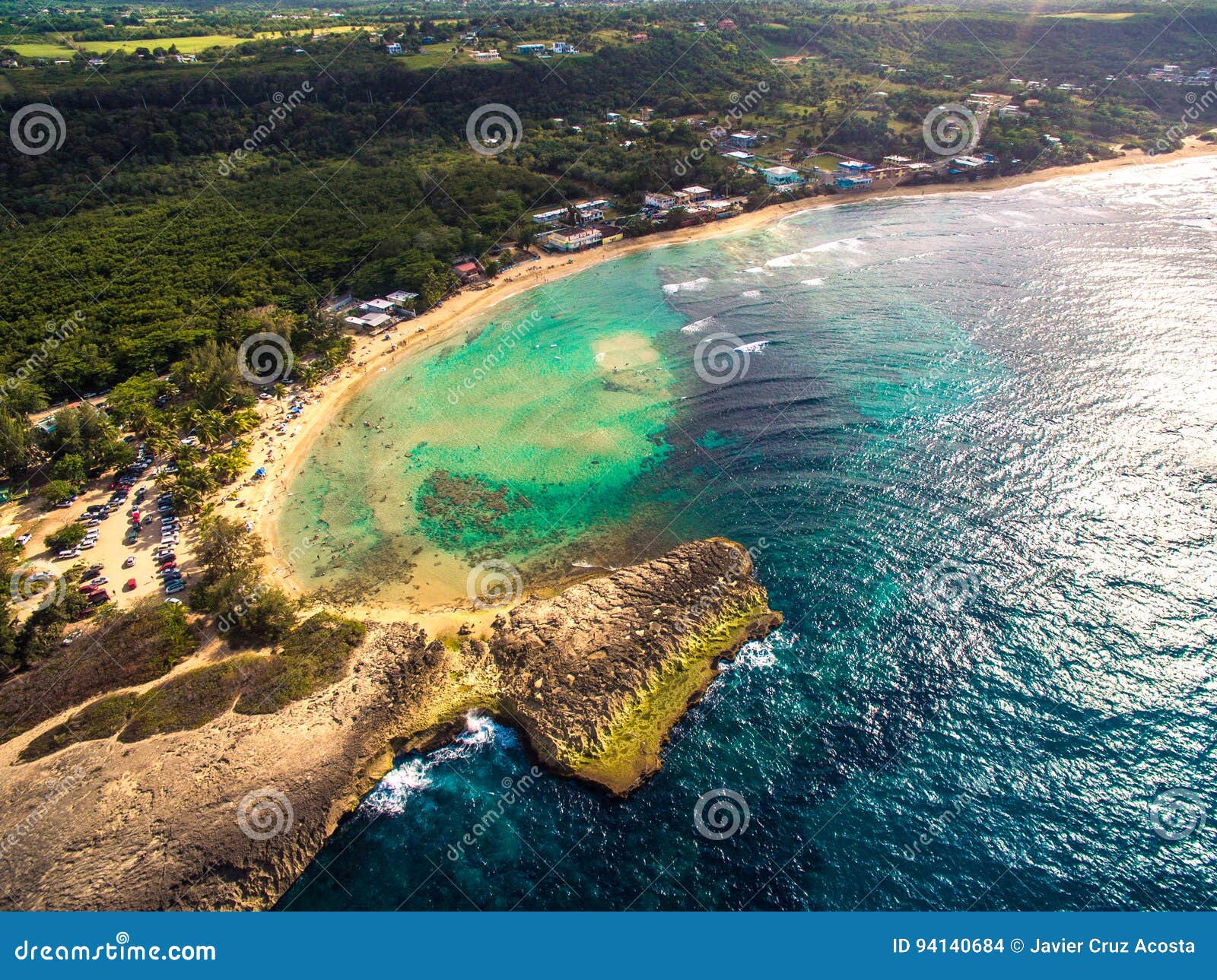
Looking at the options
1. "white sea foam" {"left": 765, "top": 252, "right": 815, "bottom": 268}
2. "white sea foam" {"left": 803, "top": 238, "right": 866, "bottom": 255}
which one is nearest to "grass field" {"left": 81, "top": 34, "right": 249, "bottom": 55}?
"white sea foam" {"left": 765, "top": 252, "right": 815, "bottom": 268}

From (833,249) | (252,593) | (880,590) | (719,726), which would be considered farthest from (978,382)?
(252,593)

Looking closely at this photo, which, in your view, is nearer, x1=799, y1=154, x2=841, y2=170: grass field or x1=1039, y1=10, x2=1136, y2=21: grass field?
x1=799, y1=154, x2=841, y2=170: grass field

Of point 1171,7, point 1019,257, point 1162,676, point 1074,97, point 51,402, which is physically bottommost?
point 1162,676

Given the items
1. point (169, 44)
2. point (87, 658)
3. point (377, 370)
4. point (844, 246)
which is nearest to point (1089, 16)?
point (844, 246)

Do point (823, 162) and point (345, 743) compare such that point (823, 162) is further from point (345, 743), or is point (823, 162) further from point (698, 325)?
point (345, 743)

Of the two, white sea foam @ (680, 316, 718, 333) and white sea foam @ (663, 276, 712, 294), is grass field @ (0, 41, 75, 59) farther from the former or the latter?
white sea foam @ (680, 316, 718, 333)

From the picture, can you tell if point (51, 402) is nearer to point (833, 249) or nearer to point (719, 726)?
point (719, 726)

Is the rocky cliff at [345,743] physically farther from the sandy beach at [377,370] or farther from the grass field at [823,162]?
the grass field at [823,162]
